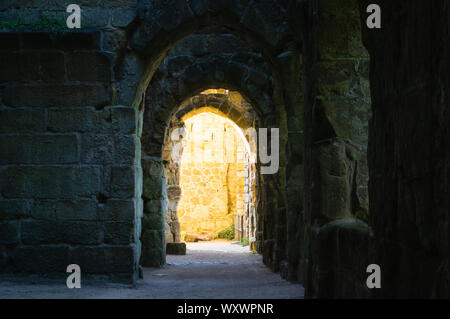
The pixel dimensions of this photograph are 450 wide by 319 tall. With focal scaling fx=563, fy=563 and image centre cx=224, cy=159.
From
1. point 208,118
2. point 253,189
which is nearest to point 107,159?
point 253,189

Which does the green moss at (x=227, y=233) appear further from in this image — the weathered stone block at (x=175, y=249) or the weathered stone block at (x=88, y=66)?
the weathered stone block at (x=88, y=66)

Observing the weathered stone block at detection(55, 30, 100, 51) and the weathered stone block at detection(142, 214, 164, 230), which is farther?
the weathered stone block at detection(142, 214, 164, 230)

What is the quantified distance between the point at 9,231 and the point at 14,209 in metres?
0.22

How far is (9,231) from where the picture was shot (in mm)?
5504

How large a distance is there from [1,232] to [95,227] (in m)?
0.92

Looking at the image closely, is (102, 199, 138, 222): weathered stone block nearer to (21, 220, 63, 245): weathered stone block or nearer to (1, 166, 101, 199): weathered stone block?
(1, 166, 101, 199): weathered stone block

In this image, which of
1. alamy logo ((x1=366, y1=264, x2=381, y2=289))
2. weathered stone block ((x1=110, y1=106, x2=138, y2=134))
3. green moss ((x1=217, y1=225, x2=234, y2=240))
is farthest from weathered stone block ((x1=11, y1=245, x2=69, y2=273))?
green moss ((x1=217, y1=225, x2=234, y2=240))

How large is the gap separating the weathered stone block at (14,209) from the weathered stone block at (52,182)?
7 centimetres

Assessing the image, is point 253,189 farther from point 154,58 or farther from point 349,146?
point 349,146

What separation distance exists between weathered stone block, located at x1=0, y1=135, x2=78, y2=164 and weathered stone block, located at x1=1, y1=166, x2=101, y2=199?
11 centimetres

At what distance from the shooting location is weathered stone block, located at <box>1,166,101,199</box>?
554cm

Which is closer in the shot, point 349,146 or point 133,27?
point 349,146

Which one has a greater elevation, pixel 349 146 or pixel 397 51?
pixel 397 51

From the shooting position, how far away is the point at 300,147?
20.1 ft
